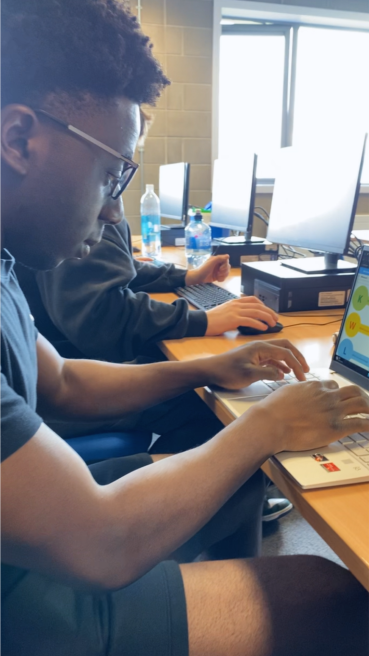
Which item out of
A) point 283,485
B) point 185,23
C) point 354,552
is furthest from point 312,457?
point 185,23

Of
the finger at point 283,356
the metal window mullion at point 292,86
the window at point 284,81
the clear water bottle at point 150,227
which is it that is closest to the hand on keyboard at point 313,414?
the finger at point 283,356

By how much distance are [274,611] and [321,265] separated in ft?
3.42

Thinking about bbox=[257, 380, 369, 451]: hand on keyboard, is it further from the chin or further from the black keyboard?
the black keyboard

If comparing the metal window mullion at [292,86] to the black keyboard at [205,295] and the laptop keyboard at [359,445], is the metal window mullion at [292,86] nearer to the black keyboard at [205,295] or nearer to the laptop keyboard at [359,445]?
the black keyboard at [205,295]

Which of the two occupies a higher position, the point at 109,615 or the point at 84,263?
the point at 84,263

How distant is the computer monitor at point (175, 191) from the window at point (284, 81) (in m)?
1.00

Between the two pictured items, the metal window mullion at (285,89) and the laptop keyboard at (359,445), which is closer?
the laptop keyboard at (359,445)

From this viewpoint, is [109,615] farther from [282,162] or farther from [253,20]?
[253,20]

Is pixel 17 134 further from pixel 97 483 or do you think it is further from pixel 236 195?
pixel 236 195

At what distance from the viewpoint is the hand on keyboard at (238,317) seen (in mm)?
1189

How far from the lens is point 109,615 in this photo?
0.59 metres

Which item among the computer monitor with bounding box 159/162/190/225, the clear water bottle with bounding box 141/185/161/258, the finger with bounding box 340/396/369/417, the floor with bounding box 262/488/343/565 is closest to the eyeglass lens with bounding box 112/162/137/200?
the finger with bounding box 340/396/369/417

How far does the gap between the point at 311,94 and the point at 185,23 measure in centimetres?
118

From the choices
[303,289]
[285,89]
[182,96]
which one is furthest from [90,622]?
[285,89]
